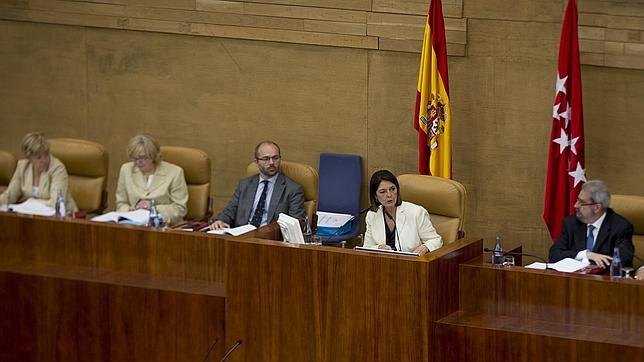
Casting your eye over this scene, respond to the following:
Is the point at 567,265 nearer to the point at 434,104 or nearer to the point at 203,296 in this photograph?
the point at 203,296

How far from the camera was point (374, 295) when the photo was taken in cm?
565

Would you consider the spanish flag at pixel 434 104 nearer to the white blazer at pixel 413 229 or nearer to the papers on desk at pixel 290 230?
the white blazer at pixel 413 229

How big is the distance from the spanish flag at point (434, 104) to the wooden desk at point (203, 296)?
190 cm

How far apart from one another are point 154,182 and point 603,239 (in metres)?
3.02

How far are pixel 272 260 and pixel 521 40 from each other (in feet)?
9.58

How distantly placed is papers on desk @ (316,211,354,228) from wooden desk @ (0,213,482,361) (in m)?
1.77

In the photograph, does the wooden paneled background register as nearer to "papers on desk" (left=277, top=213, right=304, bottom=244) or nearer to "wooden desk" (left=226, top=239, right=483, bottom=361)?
"wooden desk" (left=226, top=239, right=483, bottom=361)

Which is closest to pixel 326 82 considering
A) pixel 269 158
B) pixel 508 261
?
pixel 269 158

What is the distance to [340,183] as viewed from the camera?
28.1ft

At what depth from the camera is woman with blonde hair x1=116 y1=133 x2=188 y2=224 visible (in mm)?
7957

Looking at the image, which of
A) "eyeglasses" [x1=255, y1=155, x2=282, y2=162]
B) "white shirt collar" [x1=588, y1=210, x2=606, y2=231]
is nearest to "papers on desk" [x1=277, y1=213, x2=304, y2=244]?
"eyeglasses" [x1=255, y1=155, x2=282, y2=162]

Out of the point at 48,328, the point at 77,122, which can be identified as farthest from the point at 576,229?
the point at 77,122

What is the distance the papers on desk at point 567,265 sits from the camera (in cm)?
607

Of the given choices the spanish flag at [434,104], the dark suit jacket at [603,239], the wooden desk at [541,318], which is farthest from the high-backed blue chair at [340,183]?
the wooden desk at [541,318]
